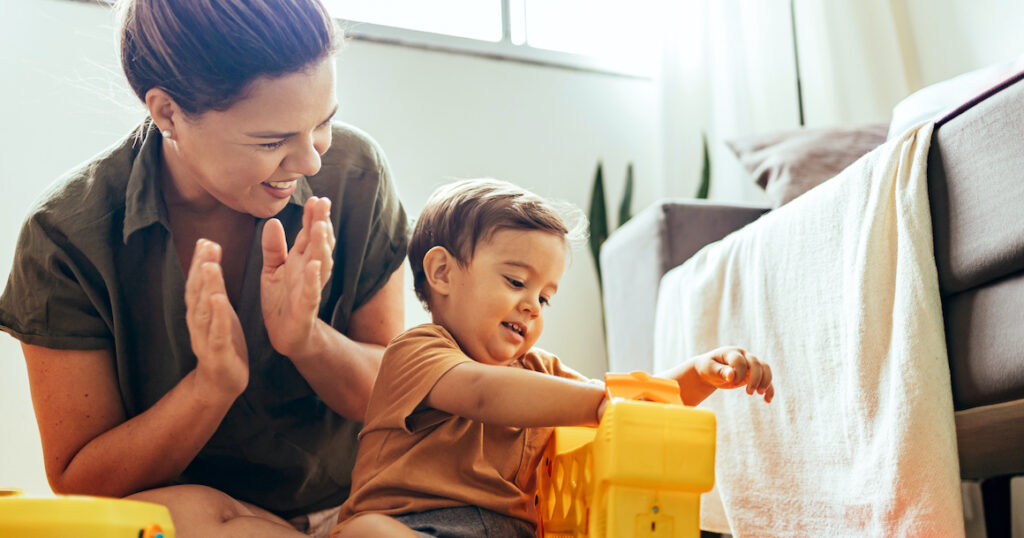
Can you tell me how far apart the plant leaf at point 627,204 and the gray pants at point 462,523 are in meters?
1.60

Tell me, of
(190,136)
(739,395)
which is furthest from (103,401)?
(739,395)

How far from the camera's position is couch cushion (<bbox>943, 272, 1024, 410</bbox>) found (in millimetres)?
833

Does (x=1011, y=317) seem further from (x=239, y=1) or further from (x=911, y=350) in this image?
(x=239, y=1)

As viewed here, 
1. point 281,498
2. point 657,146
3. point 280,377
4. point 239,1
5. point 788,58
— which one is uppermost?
point 788,58

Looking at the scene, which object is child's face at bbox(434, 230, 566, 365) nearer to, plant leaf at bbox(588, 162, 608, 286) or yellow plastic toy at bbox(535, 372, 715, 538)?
yellow plastic toy at bbox(535, 372, 715, 538)

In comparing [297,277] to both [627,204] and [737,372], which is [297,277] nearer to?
[737,372]

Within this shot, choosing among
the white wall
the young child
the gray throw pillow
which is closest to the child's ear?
the young child

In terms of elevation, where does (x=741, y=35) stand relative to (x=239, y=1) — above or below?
above

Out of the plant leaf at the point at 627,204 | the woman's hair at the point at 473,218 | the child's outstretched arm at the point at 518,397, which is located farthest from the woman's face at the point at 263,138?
the plant leaf at the point at 627,204

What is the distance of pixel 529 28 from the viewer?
2.38 m

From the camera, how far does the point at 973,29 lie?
1954 millimetres

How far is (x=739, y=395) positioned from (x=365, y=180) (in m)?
0.62

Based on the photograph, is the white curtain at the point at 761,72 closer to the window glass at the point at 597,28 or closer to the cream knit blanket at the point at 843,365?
the window glass at the point at 597,28

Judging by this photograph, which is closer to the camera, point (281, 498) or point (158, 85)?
point (158, 85)
